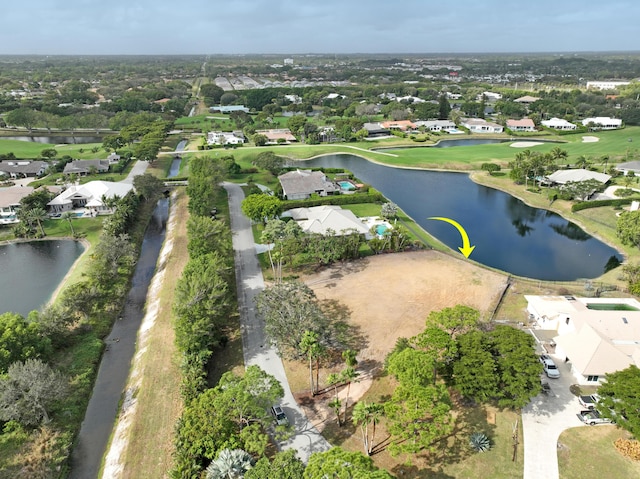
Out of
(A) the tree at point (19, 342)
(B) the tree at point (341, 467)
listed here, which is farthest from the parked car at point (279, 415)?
(A) the tree at point (19, 342)

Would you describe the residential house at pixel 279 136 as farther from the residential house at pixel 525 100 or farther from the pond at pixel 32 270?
the residential house at pixel 525 100

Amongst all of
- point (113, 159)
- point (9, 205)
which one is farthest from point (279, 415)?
point (113, 159)

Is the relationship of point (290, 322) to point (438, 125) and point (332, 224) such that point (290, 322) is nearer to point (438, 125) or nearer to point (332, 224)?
point (332, 224)

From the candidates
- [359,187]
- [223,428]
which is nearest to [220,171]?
[359,187]

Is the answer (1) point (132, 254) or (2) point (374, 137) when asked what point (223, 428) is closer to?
(1) point (132, 254)

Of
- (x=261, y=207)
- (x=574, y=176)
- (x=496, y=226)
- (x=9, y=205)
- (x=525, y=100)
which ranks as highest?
(x=525, y=100)

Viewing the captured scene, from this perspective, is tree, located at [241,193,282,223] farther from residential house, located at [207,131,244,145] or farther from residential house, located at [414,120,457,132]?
residential house, located at [414,120,457,132]
